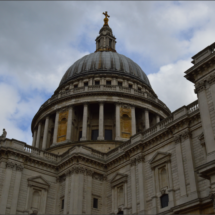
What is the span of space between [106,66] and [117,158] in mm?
24375

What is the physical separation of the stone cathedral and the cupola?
16.2m

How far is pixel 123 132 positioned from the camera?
45500 millimetres

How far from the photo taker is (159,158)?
2947 centimetres

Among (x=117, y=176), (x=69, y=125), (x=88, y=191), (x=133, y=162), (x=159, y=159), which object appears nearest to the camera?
(x=159, y=159)

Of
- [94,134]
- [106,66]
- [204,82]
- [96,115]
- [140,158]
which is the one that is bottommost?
[140,158]

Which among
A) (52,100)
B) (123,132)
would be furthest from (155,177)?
(52,100)

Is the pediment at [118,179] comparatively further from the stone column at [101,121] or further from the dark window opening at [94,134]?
the dark window opening at [94,134]

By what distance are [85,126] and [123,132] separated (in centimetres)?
535

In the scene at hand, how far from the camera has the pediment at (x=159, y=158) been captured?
2877 cm

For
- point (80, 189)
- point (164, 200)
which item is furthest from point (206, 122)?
point (80, 189)

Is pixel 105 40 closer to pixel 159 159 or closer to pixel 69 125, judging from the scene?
pixel 69 125

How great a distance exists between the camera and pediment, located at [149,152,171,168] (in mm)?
28775

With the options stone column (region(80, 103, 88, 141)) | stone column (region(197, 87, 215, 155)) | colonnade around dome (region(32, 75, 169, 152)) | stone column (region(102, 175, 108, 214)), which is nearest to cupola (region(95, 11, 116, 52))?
colonnade around dome (region(32, 75, 169, 152))

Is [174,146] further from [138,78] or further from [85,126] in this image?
[138,78]
